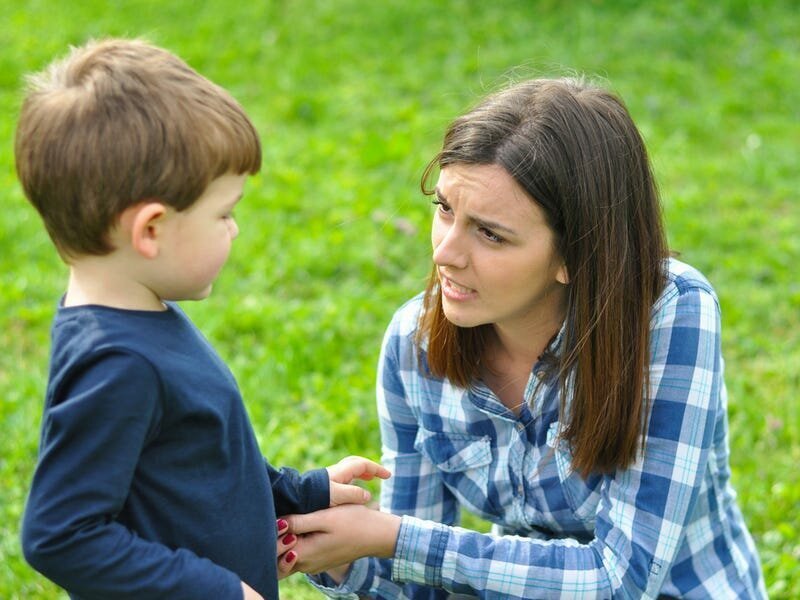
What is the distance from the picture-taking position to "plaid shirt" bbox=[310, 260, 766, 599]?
234 cm

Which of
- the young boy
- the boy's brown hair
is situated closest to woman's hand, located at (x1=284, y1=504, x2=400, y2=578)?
the young boy

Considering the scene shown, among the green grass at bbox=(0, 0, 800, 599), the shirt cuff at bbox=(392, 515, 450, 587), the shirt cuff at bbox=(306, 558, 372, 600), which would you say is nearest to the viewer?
the shirt cuff at bbox=(392, 515, 450, 587)

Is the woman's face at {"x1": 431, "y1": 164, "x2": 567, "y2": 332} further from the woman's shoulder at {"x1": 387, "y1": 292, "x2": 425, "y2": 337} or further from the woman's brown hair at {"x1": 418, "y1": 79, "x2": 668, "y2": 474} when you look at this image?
the woman's shoulder at {"x1": 387, "y1": 292, "x2": 425, "y2": 337}

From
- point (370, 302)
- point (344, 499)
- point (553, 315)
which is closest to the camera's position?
point (344, 499)

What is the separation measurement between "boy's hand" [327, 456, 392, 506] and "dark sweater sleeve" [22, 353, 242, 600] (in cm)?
61

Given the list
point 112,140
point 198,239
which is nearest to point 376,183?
point 198,239

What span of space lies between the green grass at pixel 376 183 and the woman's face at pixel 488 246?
1.92ft

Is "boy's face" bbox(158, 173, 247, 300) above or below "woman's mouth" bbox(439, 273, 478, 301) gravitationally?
above

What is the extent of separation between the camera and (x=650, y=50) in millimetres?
7191

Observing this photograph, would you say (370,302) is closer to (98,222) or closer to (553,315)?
(553,315)

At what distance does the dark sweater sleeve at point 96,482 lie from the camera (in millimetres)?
1664

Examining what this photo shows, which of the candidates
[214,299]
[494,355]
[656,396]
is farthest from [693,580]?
[214,299]

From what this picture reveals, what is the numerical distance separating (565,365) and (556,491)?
0.32 m

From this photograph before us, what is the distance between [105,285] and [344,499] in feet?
2.52
